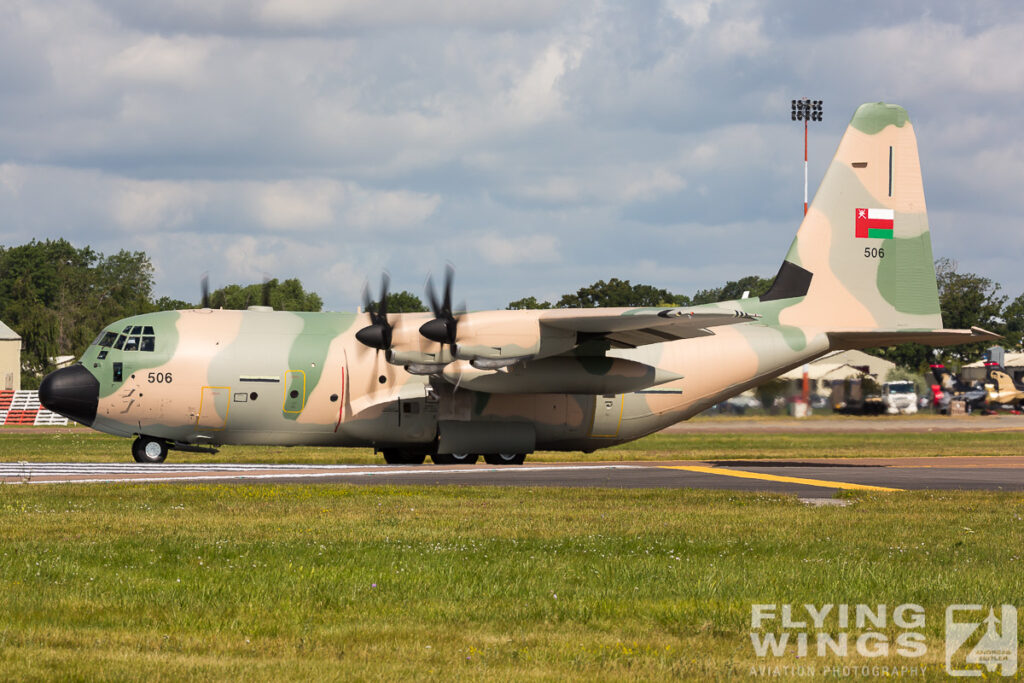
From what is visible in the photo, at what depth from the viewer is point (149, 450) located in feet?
97.4

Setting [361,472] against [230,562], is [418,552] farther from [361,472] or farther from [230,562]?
[361,472]

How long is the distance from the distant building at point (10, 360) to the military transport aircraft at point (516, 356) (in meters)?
69.7

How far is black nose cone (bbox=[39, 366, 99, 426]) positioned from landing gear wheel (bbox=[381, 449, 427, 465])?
26.0 ft

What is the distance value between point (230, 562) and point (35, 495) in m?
8.41

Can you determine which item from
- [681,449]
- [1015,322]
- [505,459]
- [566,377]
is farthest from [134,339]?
[1015,322]

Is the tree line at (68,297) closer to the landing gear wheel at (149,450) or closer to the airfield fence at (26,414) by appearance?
the airfield fence at (26,414)

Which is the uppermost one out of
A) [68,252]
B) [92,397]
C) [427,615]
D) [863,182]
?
[68,252]

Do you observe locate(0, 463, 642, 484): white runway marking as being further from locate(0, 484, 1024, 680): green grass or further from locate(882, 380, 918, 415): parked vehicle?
locate(882, 380, 918, 415): parked vehicle

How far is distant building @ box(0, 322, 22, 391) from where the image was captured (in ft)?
303

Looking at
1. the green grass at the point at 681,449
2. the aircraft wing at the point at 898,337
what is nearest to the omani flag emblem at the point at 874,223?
the aircraft wing at the point at 898,337

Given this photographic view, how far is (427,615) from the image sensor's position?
424 inches

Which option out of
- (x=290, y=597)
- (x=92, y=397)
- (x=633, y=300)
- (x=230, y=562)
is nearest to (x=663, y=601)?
(x=290, y=597)

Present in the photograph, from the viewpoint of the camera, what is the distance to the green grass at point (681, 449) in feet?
119

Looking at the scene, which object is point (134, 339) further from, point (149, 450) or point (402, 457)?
point (402, 457)
